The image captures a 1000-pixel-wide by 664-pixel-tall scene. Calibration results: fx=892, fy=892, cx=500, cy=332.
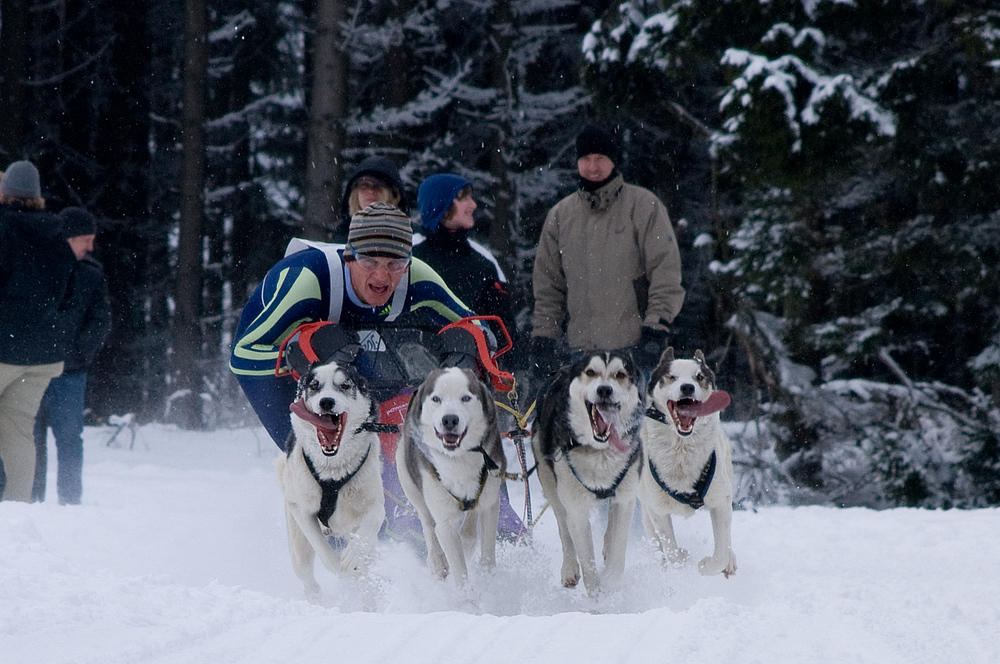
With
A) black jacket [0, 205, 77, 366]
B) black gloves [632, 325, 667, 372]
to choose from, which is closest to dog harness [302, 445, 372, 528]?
black gloves [632, 325, 667, 372]

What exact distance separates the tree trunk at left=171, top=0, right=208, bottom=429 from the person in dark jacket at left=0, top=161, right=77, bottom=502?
25.8 ft

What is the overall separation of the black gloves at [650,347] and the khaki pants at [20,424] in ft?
11.1

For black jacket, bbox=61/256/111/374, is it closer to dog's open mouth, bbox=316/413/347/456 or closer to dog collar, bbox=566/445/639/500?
dog's open mouth, bbox=316/413/347/456

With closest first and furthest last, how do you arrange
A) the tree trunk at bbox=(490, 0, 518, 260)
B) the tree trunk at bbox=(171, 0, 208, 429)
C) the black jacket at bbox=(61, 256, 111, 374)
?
the black jacket at bbox=(61, 256, 111, 374) → the tree trunk at bbox=(490, 0, 518, 260) → the tree trunk at bbox=(171, 0, 208, 429)

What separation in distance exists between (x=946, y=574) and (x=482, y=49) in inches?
425

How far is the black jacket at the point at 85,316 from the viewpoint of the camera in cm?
547

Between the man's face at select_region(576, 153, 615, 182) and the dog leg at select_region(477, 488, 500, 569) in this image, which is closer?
the dog leg at select_region(477, 488, 500, 569)

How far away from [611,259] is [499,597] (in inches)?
78.3

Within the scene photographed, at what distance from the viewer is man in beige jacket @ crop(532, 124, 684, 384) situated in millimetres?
4621

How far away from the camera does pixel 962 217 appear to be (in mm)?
7125

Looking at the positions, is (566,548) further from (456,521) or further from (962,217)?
(962,217)

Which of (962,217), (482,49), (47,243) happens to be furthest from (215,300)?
(962,217)

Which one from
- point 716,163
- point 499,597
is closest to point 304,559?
point 499,597

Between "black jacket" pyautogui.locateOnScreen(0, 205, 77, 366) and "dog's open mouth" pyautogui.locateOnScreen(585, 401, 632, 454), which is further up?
"black jacket" pyautogui.locateOnScreen(0, 205, 77, 366)
